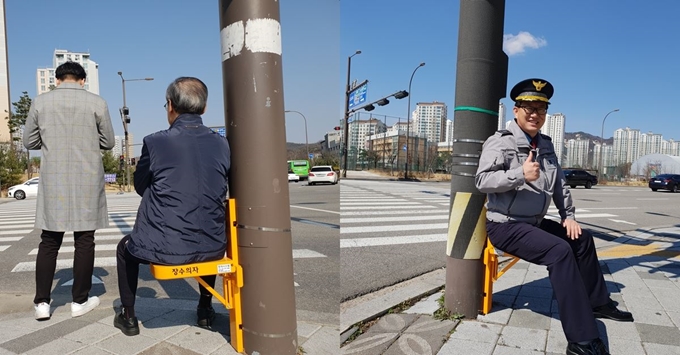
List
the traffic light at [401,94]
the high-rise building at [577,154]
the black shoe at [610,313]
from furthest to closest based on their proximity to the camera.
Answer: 1. the high-rise building at [577,154]
2. the traffic light at [401,94]
3. the black shoe at [610,313]

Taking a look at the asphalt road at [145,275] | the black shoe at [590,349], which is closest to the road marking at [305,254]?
the asphalt road at [145,275]

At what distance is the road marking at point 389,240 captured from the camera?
22.5ft

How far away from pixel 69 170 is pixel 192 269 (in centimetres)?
135

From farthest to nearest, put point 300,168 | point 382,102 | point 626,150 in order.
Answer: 1. point 626,150
2. point 300,168
3. point 382,102

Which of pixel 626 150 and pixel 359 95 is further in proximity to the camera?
pixel 626 150

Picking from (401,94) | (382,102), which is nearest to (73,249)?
(401,94)

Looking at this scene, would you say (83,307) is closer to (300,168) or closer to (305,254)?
(305,254)

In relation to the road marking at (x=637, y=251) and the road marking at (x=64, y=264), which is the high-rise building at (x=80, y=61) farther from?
the road marking at (x=637, y=251)

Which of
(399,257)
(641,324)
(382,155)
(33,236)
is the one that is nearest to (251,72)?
(641,324)

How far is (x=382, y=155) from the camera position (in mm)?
41438

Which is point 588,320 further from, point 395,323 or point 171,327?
point 171,327

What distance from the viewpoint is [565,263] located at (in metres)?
2.69

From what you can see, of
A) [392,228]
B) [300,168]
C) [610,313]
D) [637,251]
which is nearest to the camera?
[610,313]

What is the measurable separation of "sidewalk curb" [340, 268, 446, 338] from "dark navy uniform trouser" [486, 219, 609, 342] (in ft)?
2.95
